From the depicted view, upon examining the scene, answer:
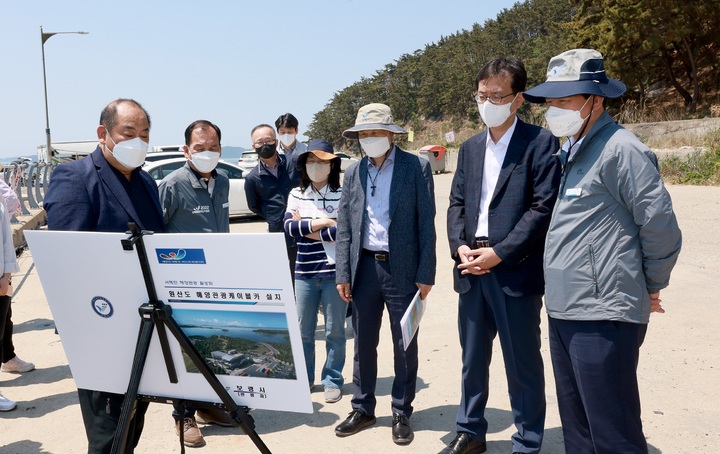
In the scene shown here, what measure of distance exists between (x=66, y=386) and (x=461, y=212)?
3508 mm

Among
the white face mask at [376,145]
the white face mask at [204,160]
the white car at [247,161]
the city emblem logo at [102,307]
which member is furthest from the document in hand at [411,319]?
the white car at [247,161]

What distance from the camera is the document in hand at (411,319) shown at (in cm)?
317

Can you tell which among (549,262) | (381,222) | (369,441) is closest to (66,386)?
(369,441)

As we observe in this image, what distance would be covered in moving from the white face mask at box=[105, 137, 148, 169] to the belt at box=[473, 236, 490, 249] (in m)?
1.88

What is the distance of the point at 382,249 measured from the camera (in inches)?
151

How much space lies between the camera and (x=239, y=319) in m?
2.16

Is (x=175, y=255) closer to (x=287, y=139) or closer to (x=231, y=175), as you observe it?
(x=287, y=139)

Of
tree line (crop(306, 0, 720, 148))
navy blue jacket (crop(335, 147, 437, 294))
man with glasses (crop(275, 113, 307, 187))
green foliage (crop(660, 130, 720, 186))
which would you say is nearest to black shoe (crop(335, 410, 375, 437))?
navy blue jacket (crop(335, 147, 437, 294))

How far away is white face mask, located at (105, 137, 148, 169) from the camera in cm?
268

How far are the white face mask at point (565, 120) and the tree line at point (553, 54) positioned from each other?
23308 mm

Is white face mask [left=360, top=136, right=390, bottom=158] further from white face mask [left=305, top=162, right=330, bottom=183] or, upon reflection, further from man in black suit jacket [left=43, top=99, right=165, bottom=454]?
man in black suit jacket [left=43, top=99, right=165, bottom=454]

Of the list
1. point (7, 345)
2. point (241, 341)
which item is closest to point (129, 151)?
point (241, 341)

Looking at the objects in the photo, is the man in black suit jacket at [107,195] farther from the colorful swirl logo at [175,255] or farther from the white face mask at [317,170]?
the white face mask at [317,170]

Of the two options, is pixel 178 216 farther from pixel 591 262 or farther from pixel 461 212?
pixel 591 262
